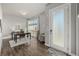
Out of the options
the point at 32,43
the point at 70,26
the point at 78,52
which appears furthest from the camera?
the point at 32,43

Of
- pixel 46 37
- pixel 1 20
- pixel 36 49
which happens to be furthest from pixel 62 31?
pixel 1 20

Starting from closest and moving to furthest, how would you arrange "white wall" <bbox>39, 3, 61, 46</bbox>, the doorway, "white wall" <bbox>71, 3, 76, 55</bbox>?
"white wall" <bbox>71, 3, 76, 55</bbox>
the doorway
"white wall" <bbox>39, 3, 61, 46</bbox>

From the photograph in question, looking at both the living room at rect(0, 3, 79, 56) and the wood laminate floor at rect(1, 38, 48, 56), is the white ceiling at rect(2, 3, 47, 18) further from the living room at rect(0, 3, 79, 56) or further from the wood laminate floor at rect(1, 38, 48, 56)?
the wood laminate floor at rect(1, 38, 48, 56)

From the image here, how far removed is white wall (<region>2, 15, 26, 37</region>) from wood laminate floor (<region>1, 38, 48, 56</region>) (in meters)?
0.30

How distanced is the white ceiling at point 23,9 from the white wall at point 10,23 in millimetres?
139

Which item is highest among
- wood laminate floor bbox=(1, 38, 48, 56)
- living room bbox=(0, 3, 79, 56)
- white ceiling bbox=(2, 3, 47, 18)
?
white ceiling bbox=(2, 3, 47, 18)

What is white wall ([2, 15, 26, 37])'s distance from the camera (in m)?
3.03

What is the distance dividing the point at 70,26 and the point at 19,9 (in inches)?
71.4

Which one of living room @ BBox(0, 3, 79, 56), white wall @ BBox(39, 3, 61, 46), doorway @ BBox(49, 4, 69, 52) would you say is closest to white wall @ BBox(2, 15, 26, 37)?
living room @ BBox(0, 3, 79, 56)

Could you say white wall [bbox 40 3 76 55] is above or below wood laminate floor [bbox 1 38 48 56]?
above

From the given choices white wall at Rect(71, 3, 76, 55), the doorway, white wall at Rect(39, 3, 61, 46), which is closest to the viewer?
white wall at Rect(71, 3, 76, 55)

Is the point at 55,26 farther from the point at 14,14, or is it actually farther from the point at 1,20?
the point at 1,20

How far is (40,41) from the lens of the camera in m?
3.44

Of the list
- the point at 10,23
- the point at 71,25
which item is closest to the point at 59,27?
the point at 71,25
